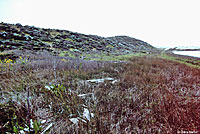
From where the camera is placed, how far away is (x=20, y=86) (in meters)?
2.31

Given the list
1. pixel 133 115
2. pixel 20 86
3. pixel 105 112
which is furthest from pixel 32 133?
pixel 20 86

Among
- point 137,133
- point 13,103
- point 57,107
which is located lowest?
point 137,133

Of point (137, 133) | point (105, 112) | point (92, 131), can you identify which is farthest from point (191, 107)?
point (92, 131)

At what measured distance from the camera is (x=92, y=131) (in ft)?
3.79

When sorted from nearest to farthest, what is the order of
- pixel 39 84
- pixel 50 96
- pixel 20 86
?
pixel 50 96 → pixel 20 86 → pixel 39 84

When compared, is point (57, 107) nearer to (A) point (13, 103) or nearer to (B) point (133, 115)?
(A) point (13, 103)

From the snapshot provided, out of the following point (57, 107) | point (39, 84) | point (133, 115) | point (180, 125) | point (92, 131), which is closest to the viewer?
point (92, 131)

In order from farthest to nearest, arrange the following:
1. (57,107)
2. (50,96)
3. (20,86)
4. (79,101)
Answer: (20,86), (50,96), (79,101), (57,107)

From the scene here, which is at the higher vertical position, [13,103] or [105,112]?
[13,103]

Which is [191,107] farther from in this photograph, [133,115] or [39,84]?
[39,84]

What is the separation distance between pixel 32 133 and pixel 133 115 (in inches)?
56.3

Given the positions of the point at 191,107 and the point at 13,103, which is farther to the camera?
the point at 191,107

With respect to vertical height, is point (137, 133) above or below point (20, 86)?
below

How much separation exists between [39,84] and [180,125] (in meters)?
2.96
